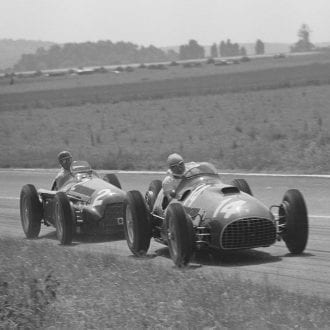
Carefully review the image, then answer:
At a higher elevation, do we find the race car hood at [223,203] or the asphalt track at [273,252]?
the race car hood at [223,203]

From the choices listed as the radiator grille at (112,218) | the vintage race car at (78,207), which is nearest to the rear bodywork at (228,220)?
the vintage race car at (78,207)

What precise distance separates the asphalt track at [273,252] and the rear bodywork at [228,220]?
313 millimetres

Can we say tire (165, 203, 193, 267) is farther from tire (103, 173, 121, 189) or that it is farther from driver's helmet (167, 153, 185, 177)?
tire (103, 173, 121, 189)

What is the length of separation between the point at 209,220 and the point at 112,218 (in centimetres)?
311

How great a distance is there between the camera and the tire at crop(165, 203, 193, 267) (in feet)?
31.9

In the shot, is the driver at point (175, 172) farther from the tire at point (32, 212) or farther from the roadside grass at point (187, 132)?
the roadside grass at point (187, 132)

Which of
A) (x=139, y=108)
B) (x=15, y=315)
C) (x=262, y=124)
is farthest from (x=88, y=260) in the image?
(x=139, y=108)

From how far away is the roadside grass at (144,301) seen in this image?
6.60 metres

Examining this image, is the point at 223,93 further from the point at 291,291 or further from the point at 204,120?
the point at 291,291

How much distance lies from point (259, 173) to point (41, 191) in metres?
8.54

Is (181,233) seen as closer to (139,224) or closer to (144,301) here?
(139,224)

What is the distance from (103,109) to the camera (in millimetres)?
53094

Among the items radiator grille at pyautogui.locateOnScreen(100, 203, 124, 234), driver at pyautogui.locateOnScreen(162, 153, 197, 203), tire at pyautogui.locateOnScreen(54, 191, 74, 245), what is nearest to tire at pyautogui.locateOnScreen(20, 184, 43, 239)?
tire at pyautogui.locateOnScreen(54, 191, 74, 245)

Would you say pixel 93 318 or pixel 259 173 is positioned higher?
pixel 93 318
